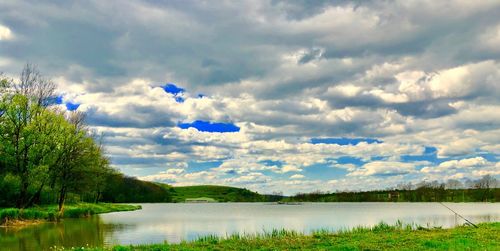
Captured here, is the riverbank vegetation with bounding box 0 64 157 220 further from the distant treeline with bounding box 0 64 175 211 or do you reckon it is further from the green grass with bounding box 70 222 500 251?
the green grass with bounding box 70 222 500 251

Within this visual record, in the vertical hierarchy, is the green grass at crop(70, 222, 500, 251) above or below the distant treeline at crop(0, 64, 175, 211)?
below

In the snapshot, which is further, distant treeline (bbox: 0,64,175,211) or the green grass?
distant treeline (bbox: 0,64,175,211)

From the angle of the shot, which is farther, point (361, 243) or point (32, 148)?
point (32, 148)

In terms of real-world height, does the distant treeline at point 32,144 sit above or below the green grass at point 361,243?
above

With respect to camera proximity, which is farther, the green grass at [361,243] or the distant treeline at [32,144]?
the distant treeline at [32,144]

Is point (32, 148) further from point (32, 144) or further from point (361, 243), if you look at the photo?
point (361, 243)

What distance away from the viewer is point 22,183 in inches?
2446

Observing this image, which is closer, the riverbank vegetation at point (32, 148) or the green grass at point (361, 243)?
the green grass at point (361, 243)

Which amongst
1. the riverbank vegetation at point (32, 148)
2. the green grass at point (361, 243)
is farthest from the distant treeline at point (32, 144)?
the green grass at point (361, 243)

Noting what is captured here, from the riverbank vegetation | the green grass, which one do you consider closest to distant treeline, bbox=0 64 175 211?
the riverbank vegetation

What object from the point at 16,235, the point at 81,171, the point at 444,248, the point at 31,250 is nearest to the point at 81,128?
the point at 81,171

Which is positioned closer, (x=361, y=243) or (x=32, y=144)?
(x=361, y=243)

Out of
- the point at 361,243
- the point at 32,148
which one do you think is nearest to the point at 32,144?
the point at 32,148

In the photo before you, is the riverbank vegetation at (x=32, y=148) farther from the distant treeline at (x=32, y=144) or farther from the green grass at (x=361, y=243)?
the green grass at (x=361, y=243)
